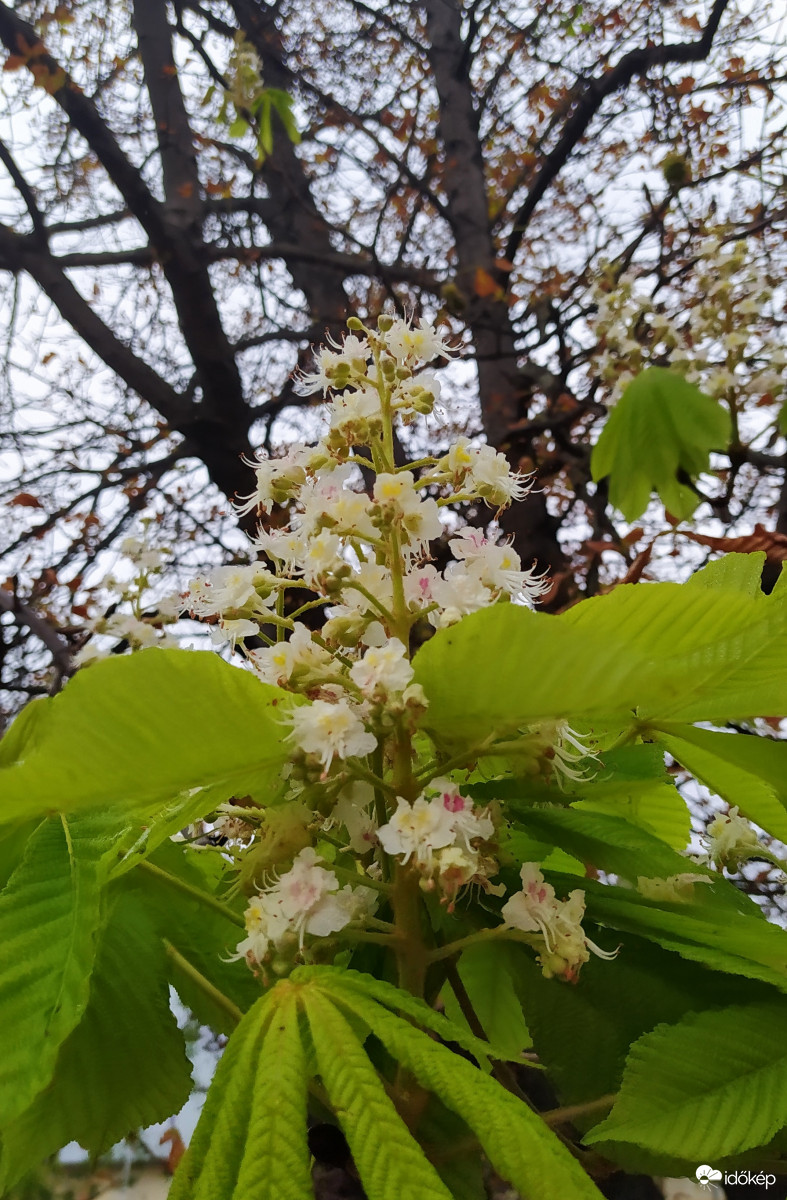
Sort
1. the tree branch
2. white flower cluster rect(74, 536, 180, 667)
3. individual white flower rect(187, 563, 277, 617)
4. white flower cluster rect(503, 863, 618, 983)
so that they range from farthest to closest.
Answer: the tree branch, white flower cluster rect(74, 536, 180, 667), individual white flower rect(187, 563, 277, 617), white flower cluster rect(503, 863, 618, 983)

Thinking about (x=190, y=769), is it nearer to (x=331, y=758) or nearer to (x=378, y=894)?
(x=331, y=758)

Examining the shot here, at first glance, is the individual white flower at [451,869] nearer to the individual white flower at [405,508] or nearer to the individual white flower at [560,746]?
the individual white flower at [560,746]

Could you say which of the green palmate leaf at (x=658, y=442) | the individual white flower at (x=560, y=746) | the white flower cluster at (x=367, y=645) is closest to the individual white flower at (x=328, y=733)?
the white flower cluster at (x=367, y=645)

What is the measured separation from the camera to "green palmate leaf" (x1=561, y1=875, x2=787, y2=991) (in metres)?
0.42

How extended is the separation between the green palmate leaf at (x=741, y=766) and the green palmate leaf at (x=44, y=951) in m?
0.35

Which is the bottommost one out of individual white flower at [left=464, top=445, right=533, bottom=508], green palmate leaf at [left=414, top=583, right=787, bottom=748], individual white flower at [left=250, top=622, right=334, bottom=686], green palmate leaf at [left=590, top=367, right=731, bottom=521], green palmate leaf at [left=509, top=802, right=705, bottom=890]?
green palmate leaf at [left=509, top=802, right=705, bottom=890]

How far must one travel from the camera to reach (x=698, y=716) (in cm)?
45

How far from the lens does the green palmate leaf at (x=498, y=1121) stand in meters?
0.33

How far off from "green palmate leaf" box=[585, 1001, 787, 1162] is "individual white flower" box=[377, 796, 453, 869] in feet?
0.52

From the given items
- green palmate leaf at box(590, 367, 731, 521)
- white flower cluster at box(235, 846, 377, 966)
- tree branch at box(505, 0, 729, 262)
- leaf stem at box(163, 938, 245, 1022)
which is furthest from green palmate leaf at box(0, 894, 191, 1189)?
tree branch at box(505, 0, 729, 262)

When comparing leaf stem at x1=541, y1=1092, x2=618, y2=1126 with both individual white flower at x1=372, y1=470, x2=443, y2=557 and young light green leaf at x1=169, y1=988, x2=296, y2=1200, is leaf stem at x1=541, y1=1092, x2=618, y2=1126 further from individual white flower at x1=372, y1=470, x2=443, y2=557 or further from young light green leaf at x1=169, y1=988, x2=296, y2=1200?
individual white flower at x1=372, y1=470, x2=443, y2=557

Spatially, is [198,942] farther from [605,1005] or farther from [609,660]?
[609,660]

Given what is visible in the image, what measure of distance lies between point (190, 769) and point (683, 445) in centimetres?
130

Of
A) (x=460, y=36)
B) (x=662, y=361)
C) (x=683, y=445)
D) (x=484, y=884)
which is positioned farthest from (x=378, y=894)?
(x=460, y=36)
